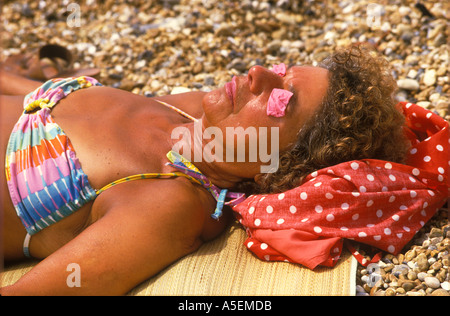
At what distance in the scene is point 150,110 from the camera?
9.61 feet

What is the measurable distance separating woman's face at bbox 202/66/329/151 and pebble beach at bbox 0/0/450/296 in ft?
4.15

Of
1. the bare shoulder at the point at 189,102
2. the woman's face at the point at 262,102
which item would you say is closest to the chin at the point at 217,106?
the woman's face at the point at 262,102

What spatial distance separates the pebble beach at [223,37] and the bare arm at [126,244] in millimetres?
1599

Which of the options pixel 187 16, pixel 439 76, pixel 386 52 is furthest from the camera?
pixel 187 16

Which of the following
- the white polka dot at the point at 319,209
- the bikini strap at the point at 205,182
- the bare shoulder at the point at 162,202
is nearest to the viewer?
the bare shoulder at the point at 162,202

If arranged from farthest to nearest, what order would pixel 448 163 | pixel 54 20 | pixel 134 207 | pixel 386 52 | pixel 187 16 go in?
pixel 54 20 < pixel 187 16 < pixel 386 52 < pixel 448 163 < pixel 134 207

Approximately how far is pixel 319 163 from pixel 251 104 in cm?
48

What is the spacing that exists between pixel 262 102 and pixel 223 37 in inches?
79.3

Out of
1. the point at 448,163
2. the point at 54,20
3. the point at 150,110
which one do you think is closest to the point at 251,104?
the point at 150,110

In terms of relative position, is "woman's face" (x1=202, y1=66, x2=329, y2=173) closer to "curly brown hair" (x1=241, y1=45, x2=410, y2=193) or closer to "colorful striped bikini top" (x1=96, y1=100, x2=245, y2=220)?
"curly brown hair" (x1=241, y1=45, x2=410, y2=193)

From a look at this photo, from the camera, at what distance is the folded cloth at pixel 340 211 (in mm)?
2473

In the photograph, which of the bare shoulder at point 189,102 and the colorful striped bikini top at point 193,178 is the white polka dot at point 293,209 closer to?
the colorful striped bikini top at point 193,178

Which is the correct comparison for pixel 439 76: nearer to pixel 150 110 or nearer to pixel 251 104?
pixel 251 104

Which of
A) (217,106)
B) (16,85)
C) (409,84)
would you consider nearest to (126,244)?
(217,106)
